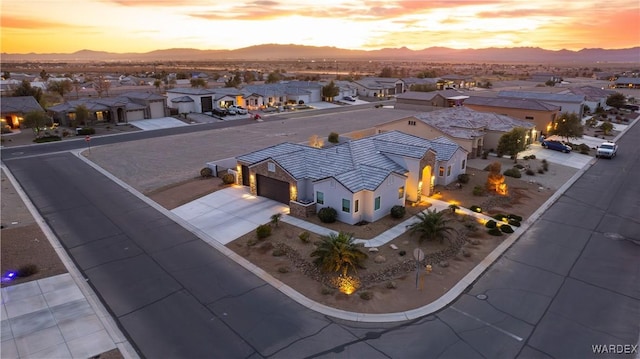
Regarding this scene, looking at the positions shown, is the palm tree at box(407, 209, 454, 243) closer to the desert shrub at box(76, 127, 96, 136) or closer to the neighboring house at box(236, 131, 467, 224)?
the neighboring house at box(236, 131, 467, 224)

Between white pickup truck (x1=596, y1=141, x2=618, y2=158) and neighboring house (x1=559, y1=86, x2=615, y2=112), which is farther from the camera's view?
neighboring house (x1=559, y1=86, x2=615, y2=112)

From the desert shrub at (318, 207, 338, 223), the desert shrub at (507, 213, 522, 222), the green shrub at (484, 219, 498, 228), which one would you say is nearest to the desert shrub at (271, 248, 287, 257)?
the desert shrub at (318, 207, 338, 223)

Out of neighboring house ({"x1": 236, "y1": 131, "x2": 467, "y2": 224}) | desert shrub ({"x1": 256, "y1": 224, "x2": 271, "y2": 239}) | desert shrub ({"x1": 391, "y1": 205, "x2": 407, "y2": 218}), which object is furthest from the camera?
desert shrub ({"x1": 391, "y1": 205, "x2": 407, "y2": 218})

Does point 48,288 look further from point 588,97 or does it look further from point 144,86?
point 144,86

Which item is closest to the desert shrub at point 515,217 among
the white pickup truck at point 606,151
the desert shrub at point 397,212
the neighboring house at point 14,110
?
the desert shrub at point 397,212

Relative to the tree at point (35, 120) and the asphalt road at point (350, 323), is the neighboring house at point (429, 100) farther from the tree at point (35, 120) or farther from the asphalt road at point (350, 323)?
the tree at point (35, 120)
